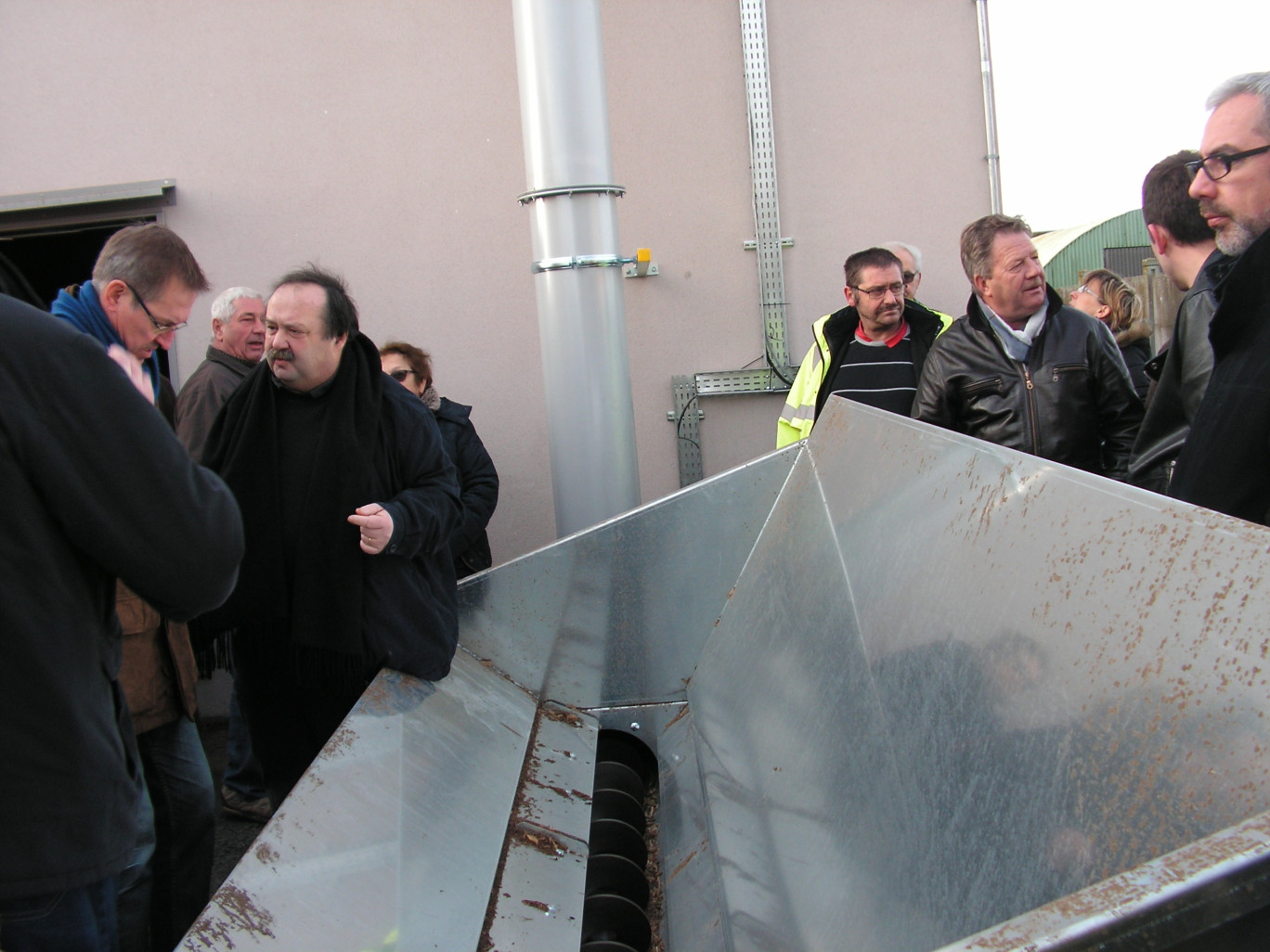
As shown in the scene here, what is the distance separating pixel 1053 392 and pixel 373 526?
1746 millimetres

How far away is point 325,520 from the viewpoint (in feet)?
6.46

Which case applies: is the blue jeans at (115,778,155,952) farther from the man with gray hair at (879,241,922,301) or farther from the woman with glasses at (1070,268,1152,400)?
the woman with glasses at (1070,268,1152,400)

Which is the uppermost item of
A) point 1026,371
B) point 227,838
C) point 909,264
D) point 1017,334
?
point 909,264

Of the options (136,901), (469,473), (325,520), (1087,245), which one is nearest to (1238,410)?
(325,520)

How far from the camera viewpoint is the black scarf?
1.95 meters

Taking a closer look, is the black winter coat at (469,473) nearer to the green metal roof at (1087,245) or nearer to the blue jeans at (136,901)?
the blue jeans at (136,901)

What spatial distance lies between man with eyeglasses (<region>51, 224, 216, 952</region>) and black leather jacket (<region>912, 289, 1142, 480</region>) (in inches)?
75.2

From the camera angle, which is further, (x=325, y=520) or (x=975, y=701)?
(x=325, y=520)

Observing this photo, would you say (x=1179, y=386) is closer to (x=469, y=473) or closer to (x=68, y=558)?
(x=68, y=558)

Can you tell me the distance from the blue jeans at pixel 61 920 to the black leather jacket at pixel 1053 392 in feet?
6.89

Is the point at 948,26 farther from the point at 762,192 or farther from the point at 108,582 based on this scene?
the point at 108,582

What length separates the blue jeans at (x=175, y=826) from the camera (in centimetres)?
195

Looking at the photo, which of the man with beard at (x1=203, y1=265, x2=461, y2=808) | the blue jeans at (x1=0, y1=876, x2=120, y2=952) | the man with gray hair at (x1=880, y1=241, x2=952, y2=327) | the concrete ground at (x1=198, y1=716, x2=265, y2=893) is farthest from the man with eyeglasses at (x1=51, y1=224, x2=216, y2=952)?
the man with gray hair at (x1=880, y1=241, x2=952, y2=327)

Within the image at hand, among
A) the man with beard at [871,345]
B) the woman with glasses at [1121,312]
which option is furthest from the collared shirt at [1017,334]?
the woman with glasses at [1121,312]
